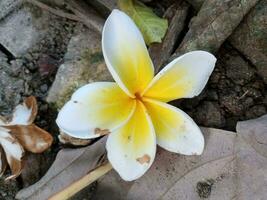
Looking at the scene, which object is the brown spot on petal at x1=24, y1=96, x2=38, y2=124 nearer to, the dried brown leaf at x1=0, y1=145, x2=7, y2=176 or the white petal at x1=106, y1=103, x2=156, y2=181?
the dried brown leaf at x1=0, y1=145, x2=7, y2=176

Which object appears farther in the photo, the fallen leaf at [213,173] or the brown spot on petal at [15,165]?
the brown spot on petal at [15,165]

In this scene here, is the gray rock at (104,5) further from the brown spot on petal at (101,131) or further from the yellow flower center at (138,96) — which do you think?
the brown spot on petal at (101,131)

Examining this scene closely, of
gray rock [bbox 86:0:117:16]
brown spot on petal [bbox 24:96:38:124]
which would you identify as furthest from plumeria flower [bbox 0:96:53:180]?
gray rock [bbox 86:0:117:16]

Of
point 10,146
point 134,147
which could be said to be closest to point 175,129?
point 134,147

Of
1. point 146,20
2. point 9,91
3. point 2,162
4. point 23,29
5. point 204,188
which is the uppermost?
point 146,20

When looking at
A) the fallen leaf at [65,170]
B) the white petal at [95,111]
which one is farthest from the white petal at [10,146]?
the white petal at [95,111]

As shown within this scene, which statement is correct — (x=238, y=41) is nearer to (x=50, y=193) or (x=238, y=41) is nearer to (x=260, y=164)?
(x=260, y=164)

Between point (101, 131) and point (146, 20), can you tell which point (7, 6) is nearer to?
point (146, 20)
